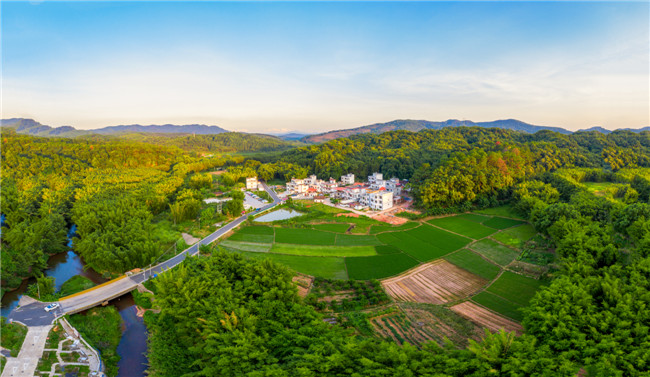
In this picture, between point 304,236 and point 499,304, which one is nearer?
point 499,304

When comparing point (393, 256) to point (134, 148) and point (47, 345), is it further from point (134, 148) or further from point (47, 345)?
point (134, 148)

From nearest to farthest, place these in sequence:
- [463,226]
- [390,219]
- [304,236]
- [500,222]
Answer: [304,236] → [463,226] → [500,222] → [390,219]

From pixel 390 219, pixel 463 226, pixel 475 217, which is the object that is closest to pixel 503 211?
pixel 475 217

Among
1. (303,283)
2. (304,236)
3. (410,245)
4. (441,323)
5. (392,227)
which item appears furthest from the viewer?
(392,227)

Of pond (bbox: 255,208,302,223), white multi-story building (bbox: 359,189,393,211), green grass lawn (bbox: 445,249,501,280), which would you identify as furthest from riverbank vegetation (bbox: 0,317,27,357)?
white multi-story building (bbox: 359,189,393,211)

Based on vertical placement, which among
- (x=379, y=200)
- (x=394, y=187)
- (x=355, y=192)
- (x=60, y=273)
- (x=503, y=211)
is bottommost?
(x=60, y=273)

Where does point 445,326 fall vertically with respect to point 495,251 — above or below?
below

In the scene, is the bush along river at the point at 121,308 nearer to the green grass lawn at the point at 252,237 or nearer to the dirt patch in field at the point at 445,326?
the green grass lawn at the point at 252,237

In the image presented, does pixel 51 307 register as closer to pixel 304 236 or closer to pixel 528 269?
pixel 304 236
